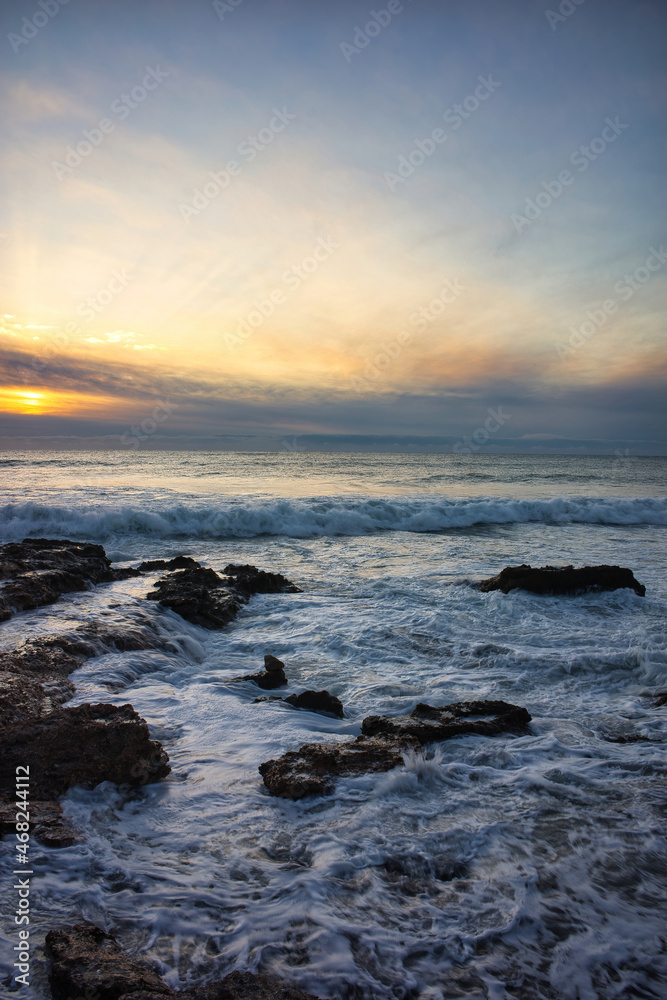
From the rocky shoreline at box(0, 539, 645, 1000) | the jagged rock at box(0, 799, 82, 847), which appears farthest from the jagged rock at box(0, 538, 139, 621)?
the jagged rock at box(0, 799, 82, 847)

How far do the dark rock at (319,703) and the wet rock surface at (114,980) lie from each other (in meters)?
3.05

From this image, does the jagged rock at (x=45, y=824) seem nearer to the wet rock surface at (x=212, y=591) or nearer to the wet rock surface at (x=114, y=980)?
the wet rock surface at (x=114, y=980)

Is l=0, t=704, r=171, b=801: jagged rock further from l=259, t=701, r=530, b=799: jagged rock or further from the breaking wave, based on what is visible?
the breaking wave

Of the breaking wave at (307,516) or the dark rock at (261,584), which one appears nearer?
the dark rock at (261,584)

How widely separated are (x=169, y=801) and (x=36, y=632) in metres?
4.22

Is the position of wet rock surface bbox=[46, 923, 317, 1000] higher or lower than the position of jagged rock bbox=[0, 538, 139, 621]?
lower

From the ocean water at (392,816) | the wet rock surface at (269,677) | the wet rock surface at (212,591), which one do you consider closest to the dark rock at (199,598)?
the wet rock surface at (212,591)

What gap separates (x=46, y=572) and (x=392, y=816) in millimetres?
8220

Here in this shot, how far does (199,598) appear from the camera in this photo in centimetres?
890

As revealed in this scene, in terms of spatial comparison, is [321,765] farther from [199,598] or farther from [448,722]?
[199,598]

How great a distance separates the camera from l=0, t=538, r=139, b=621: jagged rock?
8000 millimetres

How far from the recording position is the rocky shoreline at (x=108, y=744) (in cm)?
223

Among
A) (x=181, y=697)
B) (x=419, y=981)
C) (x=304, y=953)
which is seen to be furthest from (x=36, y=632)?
(x=419, y=981)

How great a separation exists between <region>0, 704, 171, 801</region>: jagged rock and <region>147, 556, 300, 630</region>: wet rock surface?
422 cm
